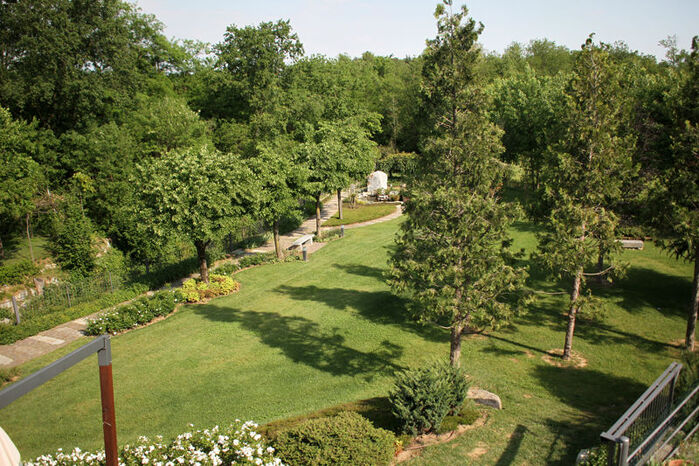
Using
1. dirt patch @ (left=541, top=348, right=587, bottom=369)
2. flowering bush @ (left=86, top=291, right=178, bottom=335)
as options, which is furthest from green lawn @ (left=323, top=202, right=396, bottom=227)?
dirt patch @ (left=541, top=348, right=587, bottom=369)

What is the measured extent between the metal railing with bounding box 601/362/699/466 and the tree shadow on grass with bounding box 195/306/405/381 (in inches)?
272

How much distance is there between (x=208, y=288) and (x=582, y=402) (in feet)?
49.9

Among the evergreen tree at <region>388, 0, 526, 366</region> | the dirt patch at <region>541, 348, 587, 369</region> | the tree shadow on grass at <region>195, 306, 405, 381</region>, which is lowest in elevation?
the tree shadow on grass at <region>195, 306, 405, 381</region>

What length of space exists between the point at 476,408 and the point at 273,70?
4060 centimetres

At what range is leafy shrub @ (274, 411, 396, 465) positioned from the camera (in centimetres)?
729

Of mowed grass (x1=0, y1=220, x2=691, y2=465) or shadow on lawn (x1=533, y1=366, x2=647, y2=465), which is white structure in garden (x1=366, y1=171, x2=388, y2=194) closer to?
mowed grass (x1=0, y1=220, x2=691, y2=465)

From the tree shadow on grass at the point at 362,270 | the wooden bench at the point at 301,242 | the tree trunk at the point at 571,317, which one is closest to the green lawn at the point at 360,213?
the wooden bench at the point at 301,242

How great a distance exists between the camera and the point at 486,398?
1027 centimetres

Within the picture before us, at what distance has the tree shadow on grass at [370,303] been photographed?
1570cm

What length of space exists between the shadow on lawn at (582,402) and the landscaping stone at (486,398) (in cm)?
107

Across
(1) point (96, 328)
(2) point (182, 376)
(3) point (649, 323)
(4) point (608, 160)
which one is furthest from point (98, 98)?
(3) point (649, 323)

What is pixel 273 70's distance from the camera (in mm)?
43875

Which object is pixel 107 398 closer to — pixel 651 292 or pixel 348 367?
pixel 348 367

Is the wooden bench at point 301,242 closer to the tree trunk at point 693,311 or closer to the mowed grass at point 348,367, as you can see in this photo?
the mowed grass at point 348,367
